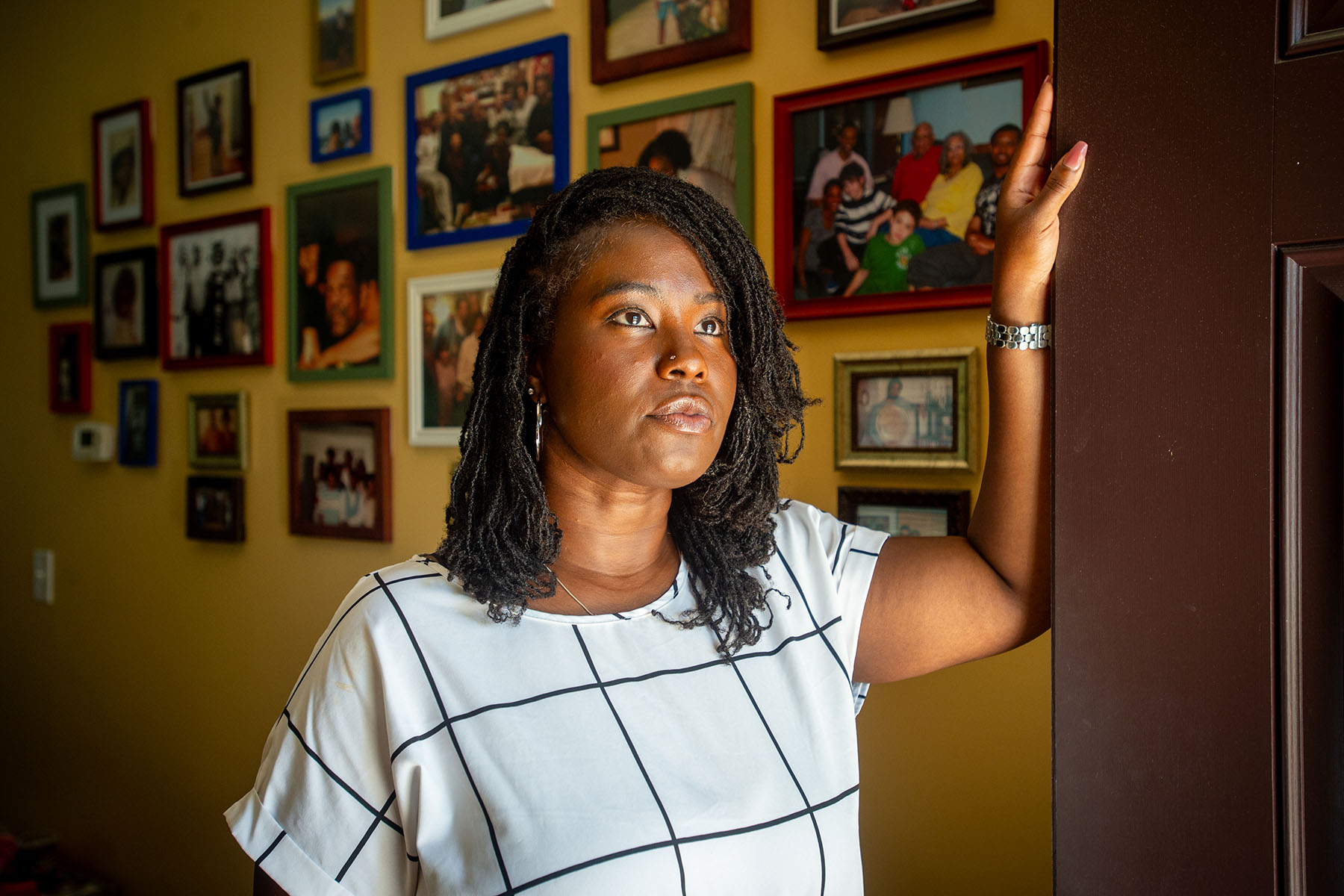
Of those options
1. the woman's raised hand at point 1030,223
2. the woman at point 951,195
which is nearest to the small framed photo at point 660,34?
the woman at point 951,195

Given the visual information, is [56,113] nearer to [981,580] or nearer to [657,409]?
[657,409]

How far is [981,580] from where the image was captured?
1.03m

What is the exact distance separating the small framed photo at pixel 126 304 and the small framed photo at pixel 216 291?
0.04 meters

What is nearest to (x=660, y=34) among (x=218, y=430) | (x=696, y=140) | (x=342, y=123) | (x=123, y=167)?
(x=696, y=140)

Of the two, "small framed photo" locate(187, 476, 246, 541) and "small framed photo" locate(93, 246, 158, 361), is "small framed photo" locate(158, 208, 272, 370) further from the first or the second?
"small framed photo" locate(187, 476, 246, 541)

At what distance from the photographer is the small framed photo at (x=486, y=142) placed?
179cm

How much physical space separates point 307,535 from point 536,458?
52.7 inches

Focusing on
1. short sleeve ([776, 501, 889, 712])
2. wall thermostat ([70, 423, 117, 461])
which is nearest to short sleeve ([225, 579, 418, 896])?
short sleeve ([776, 501, 889, 712])

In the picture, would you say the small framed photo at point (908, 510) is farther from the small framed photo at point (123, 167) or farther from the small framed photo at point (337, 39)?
the small framed photo at point (123, 167)

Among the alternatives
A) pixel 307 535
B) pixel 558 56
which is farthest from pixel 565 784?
pixel 307 535

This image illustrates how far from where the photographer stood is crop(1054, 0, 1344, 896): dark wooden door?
0.70 m

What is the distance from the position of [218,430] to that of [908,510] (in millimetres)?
1747

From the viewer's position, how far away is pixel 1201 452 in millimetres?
738

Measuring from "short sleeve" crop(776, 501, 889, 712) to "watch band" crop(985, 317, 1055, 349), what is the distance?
12.6 inches
